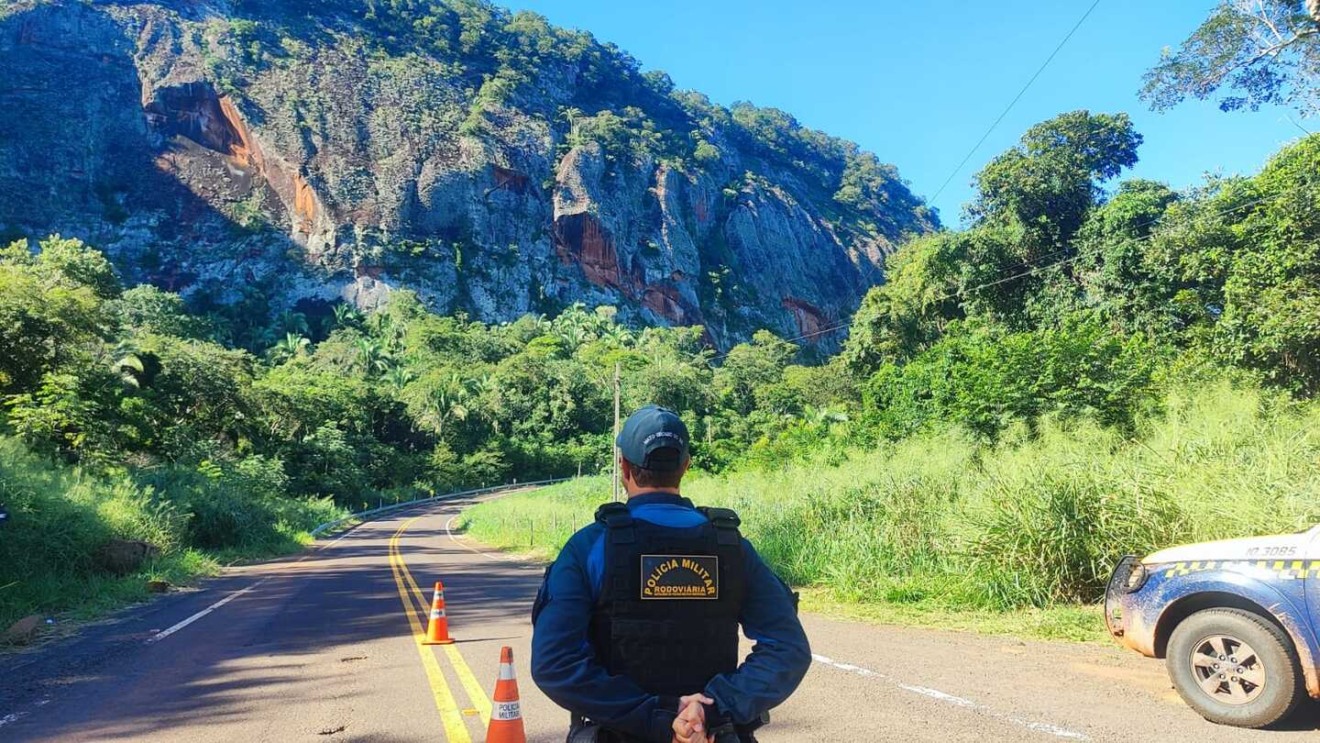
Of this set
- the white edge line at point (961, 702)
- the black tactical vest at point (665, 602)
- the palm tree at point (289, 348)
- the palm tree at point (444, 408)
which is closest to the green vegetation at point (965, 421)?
the white edge line at point (961, 702)

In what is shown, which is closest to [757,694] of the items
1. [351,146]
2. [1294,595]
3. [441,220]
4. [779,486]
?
[1294,595]

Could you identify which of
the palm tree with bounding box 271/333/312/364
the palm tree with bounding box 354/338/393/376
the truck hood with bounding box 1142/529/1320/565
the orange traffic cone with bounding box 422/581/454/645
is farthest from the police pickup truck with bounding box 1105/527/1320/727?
the palm tree with bounding box 271/333/312/364

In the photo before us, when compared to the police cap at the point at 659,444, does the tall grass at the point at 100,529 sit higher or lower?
lower

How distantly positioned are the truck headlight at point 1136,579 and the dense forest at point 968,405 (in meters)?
3.05

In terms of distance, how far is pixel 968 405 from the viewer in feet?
62.7

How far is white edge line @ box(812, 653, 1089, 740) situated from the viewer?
15.6ft

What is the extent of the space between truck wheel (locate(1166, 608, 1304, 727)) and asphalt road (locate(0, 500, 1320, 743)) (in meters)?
0.15

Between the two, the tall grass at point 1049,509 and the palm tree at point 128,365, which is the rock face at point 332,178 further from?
the tall grass at point 1049,509

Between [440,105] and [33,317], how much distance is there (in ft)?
311

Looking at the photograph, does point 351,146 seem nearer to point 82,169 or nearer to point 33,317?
point 82,169

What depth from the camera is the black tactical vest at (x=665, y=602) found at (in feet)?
6.72

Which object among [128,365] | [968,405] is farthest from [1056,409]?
[128,365]

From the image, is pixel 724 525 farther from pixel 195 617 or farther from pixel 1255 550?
pixel 195 617

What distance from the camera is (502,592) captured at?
42.8ft
